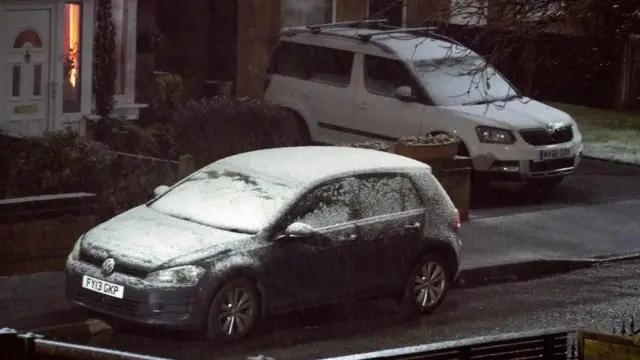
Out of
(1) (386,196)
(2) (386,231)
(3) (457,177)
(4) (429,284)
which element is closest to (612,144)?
(3) (457,177)

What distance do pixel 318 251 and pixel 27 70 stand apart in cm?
973

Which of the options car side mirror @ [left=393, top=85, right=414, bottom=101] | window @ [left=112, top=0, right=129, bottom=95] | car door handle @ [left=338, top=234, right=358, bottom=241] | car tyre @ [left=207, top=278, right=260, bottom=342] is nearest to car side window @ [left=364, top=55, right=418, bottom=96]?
car side mirror @ [left=393, top=85, right=414, bottom=101]

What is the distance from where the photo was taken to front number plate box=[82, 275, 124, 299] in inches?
436

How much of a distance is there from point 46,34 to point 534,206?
7.71 metres

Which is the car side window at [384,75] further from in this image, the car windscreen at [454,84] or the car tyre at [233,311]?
the car tyre at [233,311]

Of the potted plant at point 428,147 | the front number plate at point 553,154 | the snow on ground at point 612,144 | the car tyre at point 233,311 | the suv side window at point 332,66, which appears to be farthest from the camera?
the snow on ground at point 612,144

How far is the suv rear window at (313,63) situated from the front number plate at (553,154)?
3.15 metres

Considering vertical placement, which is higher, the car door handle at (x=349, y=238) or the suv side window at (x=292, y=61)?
the suv side window at (x=292, y=61)

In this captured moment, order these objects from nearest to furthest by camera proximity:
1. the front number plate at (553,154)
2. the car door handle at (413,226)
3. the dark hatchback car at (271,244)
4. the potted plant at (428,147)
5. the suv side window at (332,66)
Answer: the dark hatchback car at (271,244), the car door handle at (413,226), the potted plant at (428,147), the front number plate at (553,154), the suv side window at (332,66)

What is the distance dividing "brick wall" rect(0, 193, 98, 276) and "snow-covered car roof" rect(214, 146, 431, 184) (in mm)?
1752

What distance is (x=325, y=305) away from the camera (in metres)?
12.7

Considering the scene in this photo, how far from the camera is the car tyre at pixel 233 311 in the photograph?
442 inches

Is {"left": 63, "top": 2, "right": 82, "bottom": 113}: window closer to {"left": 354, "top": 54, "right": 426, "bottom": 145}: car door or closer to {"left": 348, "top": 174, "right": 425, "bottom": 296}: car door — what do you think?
{"left": 354, "top": 54, "right": 426, "bottom": 145}: car door

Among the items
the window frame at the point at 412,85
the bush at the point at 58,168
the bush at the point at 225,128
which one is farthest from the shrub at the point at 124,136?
the bush at the point at 58,168
